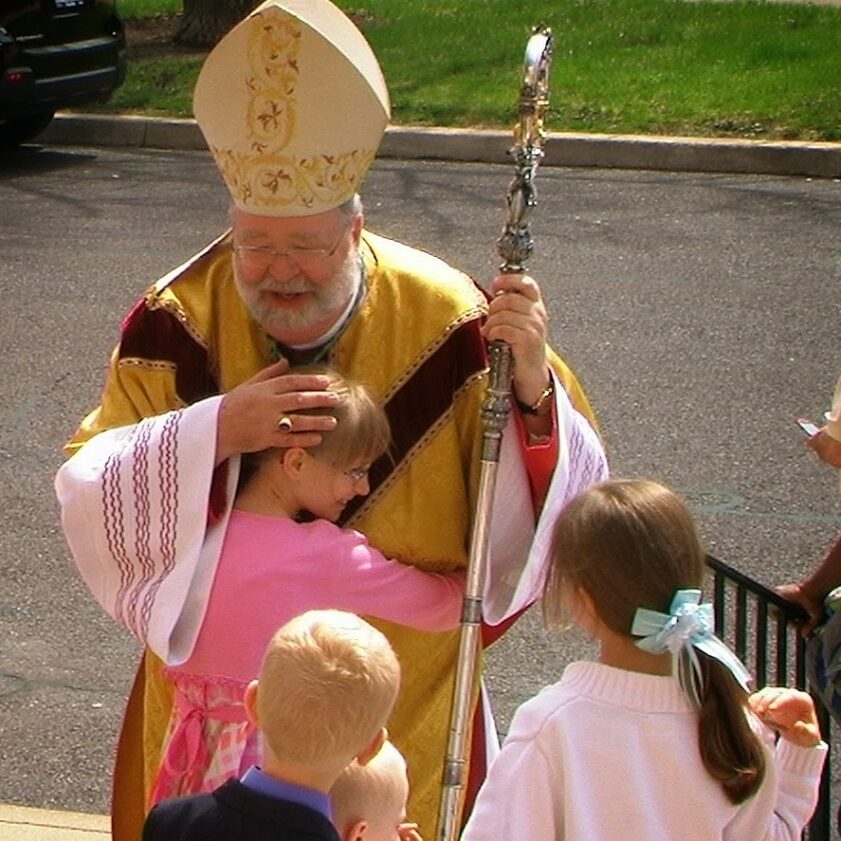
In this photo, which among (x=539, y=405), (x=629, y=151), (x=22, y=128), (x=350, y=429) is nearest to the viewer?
(x=350, y=429)

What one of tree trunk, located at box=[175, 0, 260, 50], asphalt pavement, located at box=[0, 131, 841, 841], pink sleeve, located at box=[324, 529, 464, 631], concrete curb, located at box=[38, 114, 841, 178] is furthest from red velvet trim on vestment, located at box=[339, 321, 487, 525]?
tree trunk, located at box=[175, 0, 260, 50]

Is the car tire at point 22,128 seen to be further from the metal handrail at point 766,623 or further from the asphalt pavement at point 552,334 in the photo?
the metal handrail at point 766,623

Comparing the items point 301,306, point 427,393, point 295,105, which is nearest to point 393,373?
point 427,393

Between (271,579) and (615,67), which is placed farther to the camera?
(615,67)

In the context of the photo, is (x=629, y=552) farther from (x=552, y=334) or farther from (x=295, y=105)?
(x=552, y=334)

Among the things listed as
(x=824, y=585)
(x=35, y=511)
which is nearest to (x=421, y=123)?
(x=35, y=511)

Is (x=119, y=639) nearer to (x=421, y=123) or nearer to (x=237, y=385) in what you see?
(x=237, y=385)

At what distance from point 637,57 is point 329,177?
36.1ft

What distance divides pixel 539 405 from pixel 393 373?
0.85 ft

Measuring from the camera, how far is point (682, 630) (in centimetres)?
261

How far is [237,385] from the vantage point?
321cm

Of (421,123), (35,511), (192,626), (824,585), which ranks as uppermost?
(192,626)

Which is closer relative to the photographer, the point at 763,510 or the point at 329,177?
the point at 329,177

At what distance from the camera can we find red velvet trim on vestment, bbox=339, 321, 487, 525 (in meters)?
3.19
